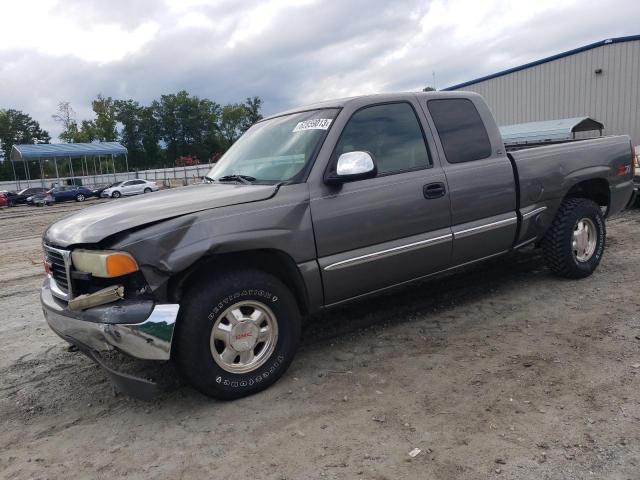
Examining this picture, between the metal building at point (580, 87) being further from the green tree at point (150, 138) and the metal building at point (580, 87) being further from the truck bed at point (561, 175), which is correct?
the green tree at point (150, 138)

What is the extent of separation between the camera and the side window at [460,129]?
4.38 m

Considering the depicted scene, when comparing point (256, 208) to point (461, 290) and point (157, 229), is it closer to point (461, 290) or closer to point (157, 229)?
point (157, 229)

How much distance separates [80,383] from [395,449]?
7.93 feet

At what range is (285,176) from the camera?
3.71 m

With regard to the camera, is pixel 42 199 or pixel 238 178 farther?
pixel 42 199

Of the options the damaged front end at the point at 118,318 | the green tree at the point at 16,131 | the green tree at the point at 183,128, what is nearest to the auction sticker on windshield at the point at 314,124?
the damaged front end at the point at 118,318

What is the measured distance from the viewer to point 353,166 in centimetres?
351

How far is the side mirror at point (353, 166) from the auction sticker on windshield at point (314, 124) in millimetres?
406

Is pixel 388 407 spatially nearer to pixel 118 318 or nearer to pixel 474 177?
pixel 118 318

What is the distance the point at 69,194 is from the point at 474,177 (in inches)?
1558

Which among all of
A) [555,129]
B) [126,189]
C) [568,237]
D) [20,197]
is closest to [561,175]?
[568,237]

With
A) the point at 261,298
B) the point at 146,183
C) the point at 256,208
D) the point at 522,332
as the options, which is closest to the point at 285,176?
the point at 256,208

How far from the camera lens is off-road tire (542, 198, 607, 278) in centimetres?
512

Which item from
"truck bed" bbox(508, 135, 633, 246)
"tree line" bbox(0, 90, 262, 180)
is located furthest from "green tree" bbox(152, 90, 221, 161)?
"truck bed" bbox(508, 135, 633, 246)
